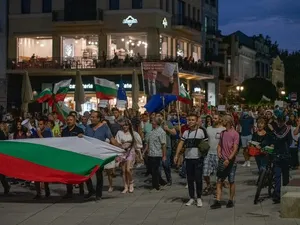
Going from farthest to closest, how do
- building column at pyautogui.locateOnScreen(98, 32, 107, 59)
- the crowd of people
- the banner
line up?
building column at pyautogui.locateOnScreen(98, 32, 107, 59), the banner, the crowd of people

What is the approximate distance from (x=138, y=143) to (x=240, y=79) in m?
66.0

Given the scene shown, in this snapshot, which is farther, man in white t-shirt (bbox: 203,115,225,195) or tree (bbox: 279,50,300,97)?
tree (bbox: 279,50,300,97)

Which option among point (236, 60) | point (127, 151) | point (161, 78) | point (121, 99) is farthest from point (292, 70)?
point (127, 151)

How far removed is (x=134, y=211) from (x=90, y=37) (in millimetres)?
38866

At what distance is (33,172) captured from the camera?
14031mm

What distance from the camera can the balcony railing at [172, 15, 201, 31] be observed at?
52500 mm

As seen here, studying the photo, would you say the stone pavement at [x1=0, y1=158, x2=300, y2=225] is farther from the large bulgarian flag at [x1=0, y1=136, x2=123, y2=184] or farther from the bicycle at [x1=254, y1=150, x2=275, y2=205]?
the large bulgarian flag at [x1=0, y1=136, x2=123, y2=184]

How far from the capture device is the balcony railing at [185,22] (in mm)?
52500

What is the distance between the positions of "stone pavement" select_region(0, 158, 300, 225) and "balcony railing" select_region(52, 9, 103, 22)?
114 feet

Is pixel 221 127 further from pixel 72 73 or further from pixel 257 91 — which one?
pixel 257 91

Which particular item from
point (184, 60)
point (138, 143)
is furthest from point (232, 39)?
point (138, 143)

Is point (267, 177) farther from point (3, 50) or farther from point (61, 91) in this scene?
point (3, 50)

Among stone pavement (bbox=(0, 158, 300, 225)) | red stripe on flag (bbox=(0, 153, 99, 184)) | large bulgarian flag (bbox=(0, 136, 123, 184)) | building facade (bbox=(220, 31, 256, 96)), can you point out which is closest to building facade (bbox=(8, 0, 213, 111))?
building facade (bbox=(220, 31, 256, 96))

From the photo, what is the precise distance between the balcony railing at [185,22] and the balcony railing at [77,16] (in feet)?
20.1
